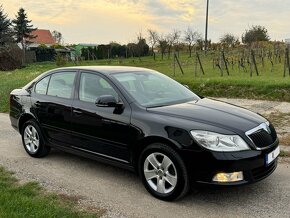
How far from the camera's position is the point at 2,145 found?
24.0ft

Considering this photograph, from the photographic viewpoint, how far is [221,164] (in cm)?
409

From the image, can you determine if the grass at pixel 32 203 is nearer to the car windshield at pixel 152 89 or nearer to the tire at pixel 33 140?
the tire at pixel 33 140

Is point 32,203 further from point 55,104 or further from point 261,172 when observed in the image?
point 261,172

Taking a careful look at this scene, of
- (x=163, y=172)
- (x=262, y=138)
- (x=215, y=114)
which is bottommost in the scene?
(x=163, y=172)

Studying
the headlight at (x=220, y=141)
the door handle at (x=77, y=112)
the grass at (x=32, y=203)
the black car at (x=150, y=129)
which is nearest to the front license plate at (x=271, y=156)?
the black car at (x=150, y=129)

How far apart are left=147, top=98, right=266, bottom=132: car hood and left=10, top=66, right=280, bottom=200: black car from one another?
0.04 ft

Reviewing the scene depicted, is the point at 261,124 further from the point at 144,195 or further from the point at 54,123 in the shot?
the point at 54,123

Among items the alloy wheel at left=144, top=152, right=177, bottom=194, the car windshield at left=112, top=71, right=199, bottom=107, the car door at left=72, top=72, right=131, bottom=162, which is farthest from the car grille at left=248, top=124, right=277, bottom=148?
the car door at left=72, top=72, right=131, bottom=162

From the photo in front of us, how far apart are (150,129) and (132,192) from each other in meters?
0.87

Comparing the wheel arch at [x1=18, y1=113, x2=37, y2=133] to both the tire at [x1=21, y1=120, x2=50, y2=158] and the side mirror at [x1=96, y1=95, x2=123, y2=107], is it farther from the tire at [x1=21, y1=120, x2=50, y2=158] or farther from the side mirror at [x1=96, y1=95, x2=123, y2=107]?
the side mirror at [x1=96, y1=95, x2=123, y2=107]

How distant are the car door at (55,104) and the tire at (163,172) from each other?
1.54m

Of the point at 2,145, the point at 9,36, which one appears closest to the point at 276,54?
the point at 2,145

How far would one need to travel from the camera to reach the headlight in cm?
413

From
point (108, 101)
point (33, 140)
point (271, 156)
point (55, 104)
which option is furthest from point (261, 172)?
point (33, 140)
